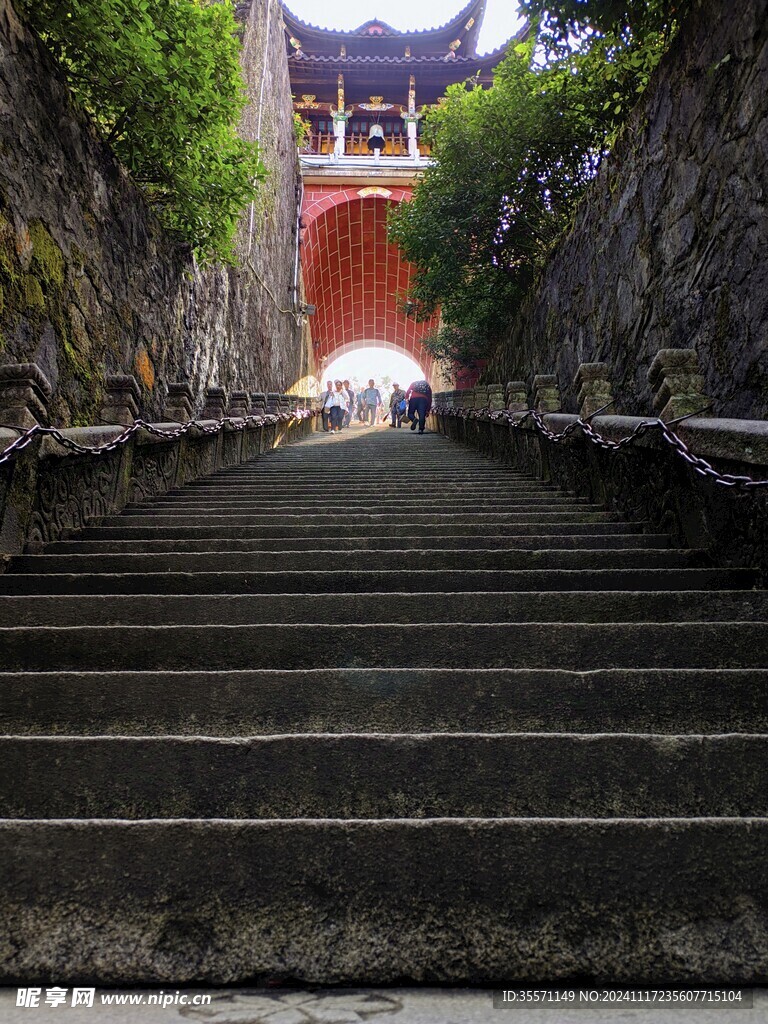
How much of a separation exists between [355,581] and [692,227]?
14.4 feet

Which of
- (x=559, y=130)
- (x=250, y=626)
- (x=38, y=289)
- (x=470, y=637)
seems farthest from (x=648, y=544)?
(x=559, y=130)

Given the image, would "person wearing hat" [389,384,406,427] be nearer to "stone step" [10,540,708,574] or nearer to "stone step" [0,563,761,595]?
"stone step" [10,540,708,574]

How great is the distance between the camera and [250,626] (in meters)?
2.27

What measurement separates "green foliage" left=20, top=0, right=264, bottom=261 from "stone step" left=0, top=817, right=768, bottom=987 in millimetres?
5231

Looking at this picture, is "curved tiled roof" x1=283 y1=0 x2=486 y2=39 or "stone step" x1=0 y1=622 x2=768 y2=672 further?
"curved tiled roof" x1=283 y1=0 x2=486 y2=39

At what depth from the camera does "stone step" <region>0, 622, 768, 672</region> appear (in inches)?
83.4

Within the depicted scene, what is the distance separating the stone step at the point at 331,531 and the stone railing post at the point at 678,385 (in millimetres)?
693

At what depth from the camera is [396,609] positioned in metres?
2.53

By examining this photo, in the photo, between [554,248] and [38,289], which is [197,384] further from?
[554,248]

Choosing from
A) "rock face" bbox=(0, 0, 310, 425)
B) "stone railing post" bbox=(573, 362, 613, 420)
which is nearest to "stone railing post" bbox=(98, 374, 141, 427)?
"rock face" bbox=(0, 0, 310, 425)

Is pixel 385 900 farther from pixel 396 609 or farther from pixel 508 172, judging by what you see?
pixel 508 172

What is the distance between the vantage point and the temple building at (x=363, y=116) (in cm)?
2203

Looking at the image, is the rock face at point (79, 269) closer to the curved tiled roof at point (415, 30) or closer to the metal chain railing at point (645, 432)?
the metal chain railing at point (645, 432)

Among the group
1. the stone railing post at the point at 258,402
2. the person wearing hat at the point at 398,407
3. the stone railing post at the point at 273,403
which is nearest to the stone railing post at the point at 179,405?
the stone railing post at the point at 258,402
